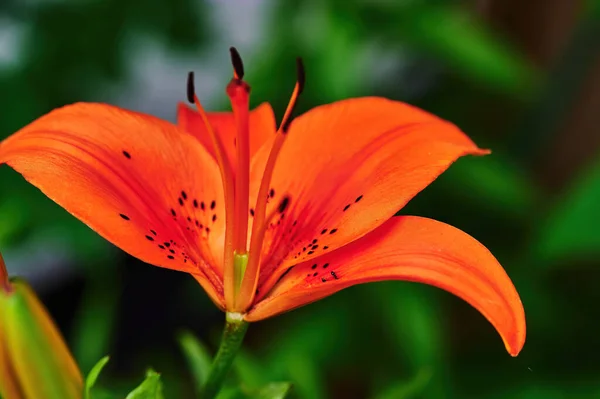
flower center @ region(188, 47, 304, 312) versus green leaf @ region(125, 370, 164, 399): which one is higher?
flower center @ region(188, 47, 304, 312)

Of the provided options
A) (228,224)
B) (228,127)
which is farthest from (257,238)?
(228,127)

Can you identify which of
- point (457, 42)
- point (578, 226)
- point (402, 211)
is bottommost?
point (402, 211)

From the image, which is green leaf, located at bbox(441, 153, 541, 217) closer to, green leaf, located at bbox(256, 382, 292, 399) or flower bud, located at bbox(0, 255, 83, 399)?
green leaf, located at bbox(256, 382, 292, 399)

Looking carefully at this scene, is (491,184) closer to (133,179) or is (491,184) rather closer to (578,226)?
(578,226)

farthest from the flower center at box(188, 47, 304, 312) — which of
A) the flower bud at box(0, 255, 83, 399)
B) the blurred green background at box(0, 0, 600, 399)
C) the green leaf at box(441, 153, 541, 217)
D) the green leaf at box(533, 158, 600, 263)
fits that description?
the green leaf at box(441, 153, 541, 217)

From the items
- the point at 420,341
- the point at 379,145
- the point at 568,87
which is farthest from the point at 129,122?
the point at 568,87

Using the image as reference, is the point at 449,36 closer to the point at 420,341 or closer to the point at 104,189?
the point at 420,341

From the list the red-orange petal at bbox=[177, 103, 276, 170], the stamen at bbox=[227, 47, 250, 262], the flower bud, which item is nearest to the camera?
the flower bud
